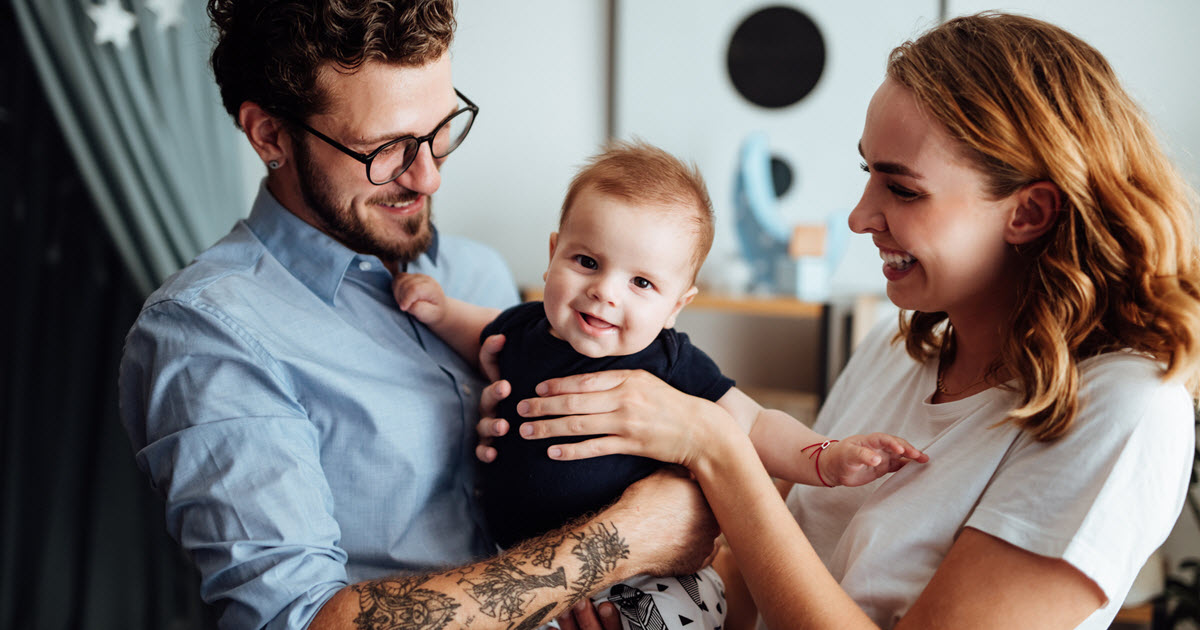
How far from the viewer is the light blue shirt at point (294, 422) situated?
115 cm

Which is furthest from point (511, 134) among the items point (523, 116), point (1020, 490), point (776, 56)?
point (1020, 490)

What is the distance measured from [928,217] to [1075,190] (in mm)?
196

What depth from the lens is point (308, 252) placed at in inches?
57.4

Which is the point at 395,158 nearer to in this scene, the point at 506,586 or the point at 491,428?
the point at 491,428

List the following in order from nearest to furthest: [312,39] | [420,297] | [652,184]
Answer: [652,184] → [312,39] → [420,297]

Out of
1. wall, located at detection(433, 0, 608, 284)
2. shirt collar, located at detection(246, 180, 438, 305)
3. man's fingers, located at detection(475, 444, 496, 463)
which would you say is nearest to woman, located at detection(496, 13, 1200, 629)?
man's fingers, located at detection(475, 444, 496, 463)

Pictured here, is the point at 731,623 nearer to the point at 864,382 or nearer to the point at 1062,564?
the point at 864,382

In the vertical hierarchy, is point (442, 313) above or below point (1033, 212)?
below

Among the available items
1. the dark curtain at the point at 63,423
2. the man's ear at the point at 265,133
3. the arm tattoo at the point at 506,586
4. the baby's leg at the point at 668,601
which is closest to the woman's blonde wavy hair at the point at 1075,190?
the baby's leg at the point at 668,601

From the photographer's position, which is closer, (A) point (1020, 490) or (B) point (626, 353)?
(A) point (1020, 490)

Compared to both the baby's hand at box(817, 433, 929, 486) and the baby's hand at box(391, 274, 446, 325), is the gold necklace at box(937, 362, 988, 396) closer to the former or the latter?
the baby's hand at box(817, 433, 929, 486)

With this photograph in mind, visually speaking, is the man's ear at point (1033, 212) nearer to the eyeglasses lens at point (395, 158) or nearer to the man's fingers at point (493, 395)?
the man's fingers at point (493, 395)

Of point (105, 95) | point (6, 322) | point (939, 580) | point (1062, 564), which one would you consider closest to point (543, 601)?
point (939, 580)

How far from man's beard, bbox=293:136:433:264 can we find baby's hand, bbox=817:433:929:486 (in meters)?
0.89
